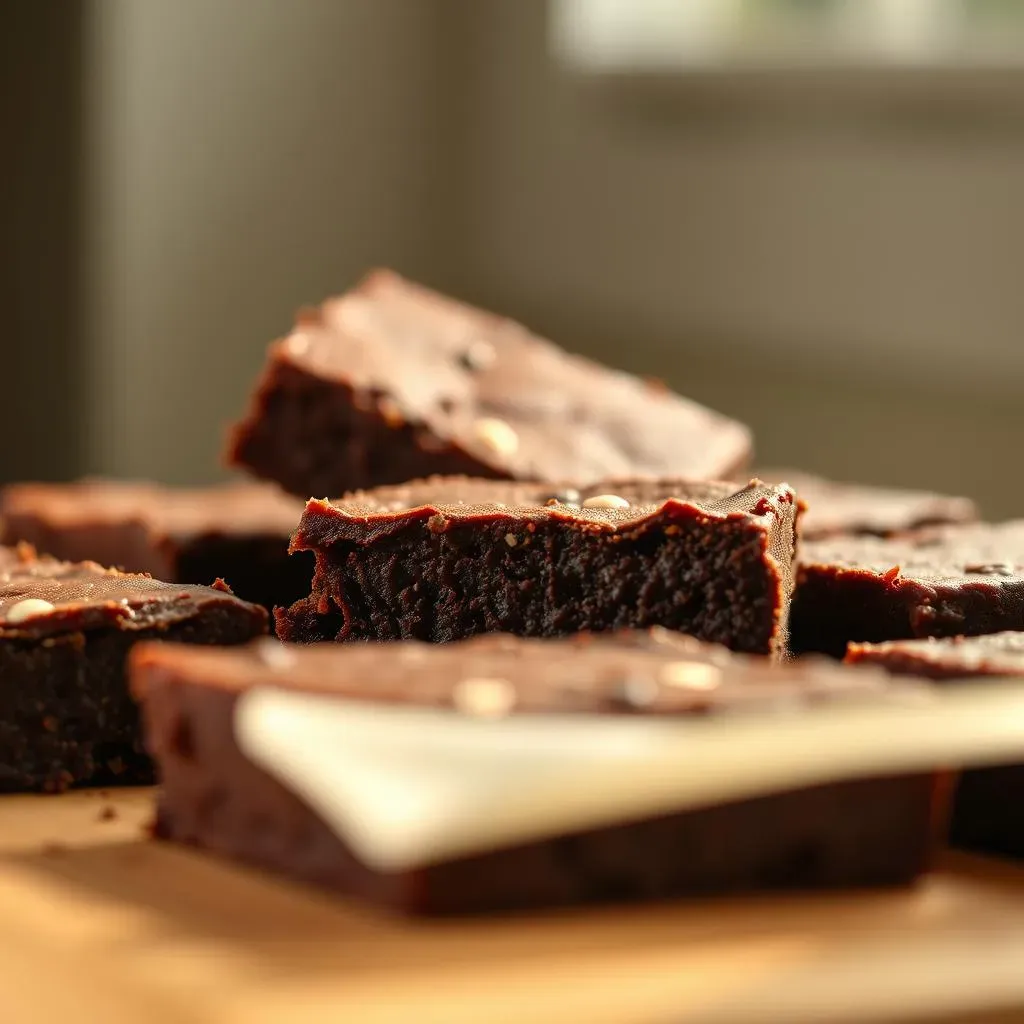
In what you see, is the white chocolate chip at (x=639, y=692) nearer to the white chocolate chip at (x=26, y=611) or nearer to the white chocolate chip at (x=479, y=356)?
the white chocolate chip at (x=26, y=611)

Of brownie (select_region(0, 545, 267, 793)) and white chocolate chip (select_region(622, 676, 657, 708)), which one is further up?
white chocolate chip (select_region(622, 676, 657, 708))

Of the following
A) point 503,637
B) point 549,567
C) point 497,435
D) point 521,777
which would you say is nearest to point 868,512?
point 497,435

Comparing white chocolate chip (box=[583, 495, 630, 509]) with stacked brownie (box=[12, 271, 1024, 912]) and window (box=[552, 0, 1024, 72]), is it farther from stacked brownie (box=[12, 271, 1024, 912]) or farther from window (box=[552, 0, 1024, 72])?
window (box=[552, 0, 1024, 72])

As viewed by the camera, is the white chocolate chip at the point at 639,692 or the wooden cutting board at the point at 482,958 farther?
the white chocolate chip at the point at 639,692

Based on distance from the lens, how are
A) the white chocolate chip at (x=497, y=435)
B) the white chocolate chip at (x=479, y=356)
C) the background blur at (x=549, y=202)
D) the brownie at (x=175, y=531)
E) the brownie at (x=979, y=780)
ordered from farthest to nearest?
the background blur at (x=549, y=202)
the white chocolate chip at (x=479, y=356)
the brownie at (x=175, y=531)
the white chocolate chip at (x=497, y=435)
the brownie at (x=979, y=780)

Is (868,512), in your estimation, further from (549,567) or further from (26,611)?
(26,611)

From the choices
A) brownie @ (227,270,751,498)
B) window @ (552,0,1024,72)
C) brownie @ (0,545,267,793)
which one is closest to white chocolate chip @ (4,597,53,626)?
brownie @ (0,545,267,793)

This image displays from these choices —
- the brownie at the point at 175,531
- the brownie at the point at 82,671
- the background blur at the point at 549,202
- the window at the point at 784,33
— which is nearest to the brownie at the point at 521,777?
the brownie at the point at 82,671

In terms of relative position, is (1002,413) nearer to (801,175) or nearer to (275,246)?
(801,175)
